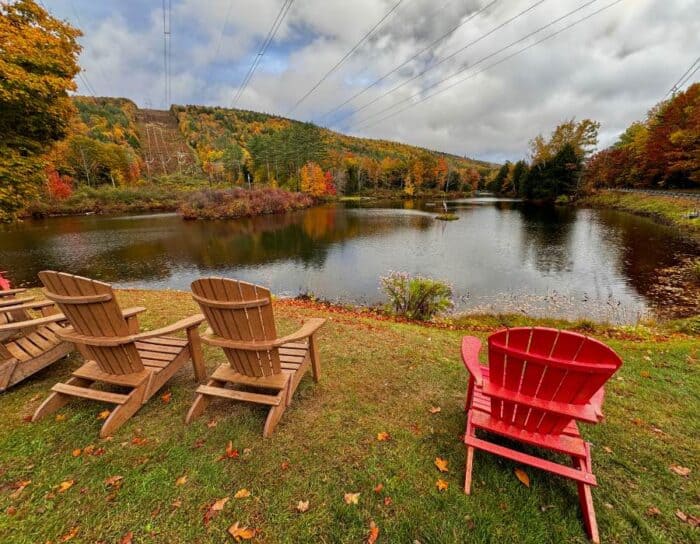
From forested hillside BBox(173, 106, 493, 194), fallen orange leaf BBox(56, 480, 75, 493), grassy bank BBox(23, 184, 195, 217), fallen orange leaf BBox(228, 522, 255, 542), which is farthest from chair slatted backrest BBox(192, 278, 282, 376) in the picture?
forested hillside BBox(173, 106, 493, 194)

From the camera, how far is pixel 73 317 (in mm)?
2510

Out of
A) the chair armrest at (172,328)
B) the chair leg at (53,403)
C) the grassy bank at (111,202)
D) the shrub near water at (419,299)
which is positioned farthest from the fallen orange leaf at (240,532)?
the grassy bank at (111,202)

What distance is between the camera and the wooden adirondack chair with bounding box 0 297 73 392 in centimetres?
303

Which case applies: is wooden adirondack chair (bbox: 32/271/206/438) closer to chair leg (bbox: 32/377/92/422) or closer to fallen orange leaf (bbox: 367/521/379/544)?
chair leg (bbox: 32/377/92/422)

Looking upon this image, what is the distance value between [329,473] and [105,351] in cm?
225

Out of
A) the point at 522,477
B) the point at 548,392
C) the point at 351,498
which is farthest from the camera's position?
the point at 522,477

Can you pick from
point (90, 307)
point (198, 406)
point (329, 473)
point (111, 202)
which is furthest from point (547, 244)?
point (111, 202)

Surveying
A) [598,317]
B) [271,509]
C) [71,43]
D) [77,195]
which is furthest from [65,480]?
[77,195]

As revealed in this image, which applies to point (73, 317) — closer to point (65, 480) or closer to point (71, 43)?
point (65, 480)

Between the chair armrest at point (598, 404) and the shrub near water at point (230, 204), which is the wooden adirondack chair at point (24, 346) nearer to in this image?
the chair armrest at point (598, 404)

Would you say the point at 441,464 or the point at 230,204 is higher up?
the point at 441,464

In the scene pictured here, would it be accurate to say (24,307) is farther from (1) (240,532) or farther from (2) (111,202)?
(2) (111,202)

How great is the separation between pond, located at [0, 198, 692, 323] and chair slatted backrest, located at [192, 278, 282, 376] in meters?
8.04

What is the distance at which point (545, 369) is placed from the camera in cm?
191
